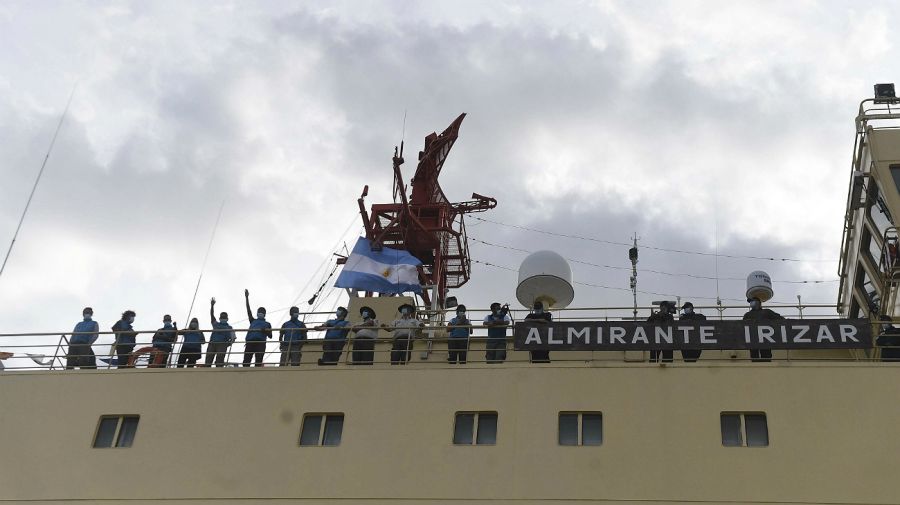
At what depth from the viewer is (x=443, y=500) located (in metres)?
12.0

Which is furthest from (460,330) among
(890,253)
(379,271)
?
(890,253)

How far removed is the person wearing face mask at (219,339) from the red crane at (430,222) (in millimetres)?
5051

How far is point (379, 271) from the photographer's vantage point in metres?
19.6

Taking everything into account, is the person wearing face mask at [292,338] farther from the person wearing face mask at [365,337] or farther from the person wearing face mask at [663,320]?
the person wearing face mask at [663,320]

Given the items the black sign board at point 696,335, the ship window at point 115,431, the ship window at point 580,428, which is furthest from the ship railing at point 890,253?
the ship window at point 115,431

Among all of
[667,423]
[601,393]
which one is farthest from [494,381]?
[667,423]

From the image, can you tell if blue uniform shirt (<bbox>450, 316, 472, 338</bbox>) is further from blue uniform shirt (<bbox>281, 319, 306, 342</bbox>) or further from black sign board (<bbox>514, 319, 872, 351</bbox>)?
blue uniform shirt (<bbox>281, 319, 306, 342</bbox>)

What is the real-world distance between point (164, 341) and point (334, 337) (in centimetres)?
271

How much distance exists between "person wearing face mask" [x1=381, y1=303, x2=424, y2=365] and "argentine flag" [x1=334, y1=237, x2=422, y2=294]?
14.3 ft

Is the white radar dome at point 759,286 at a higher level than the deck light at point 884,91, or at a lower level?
lower

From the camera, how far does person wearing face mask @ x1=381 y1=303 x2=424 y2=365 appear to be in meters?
14.3

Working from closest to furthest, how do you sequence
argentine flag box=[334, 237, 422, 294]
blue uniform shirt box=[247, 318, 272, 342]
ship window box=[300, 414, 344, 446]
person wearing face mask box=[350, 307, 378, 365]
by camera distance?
ship window box=[300, 414, 344, 446], person wearing face mask box=[350, 307, 378, 365], blue uniform shirt box=[247, 318, 272, 342], argentine flag box=[334, 237, 422, 294]

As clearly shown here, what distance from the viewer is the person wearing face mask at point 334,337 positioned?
47.5ft

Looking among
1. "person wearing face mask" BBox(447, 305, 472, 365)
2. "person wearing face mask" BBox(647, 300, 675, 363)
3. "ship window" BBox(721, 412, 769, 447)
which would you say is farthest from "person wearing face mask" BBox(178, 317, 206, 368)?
"ship window" BBox(721, 412, 769, 447)
